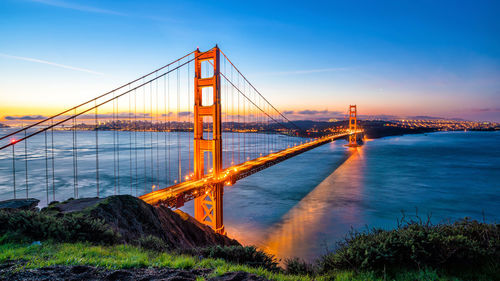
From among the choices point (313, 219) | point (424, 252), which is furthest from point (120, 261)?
point (313, 219)

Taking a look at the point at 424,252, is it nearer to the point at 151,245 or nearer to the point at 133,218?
the point at 151,245

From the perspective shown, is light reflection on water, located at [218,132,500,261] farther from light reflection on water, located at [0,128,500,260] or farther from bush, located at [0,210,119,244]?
bush, located at [0,210,119,244]

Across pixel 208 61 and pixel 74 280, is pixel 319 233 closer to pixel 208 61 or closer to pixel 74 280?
pixel 208 61

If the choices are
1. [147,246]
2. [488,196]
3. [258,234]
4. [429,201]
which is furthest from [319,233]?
[488,196]

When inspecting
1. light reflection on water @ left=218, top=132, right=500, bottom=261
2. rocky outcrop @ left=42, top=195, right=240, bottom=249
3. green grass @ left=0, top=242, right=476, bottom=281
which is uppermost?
green grass @ left=0, top=242, right=476, bottom=281

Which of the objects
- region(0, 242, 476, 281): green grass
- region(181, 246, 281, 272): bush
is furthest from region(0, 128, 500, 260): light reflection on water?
region(0, 242, 476, 281): green grass

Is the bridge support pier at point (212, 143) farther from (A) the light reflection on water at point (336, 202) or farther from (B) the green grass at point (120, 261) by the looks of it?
(B) the green grass at point (120, 261)
